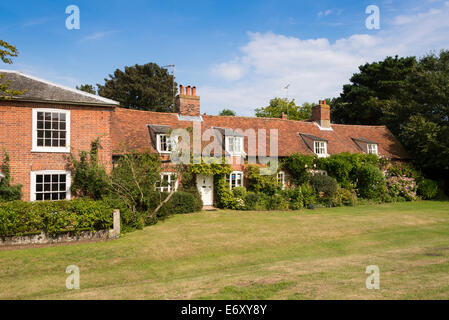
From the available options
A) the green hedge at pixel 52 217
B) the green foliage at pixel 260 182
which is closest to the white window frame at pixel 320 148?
the green foliage at pixel 260 182

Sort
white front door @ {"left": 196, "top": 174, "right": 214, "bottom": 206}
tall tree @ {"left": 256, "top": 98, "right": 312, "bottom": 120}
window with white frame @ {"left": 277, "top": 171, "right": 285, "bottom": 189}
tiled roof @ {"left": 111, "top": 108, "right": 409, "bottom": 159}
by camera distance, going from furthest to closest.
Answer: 1. tall tree @ {"left": 256, "top": 98, "right": 312, "bottom": 120}
2. window with white frame @ {"left": 277, "top": 171, "right": 285, "bottom": 189}
3. white front door @ {"left": 196, "top": 174, "right": 214, "bottom": 206}
4. tiled roof @ {"left": 111, "top": 108, "right": 409, "bottom": 159}

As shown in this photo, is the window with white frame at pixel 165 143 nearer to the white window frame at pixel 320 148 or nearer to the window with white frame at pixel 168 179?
the window with white frame at pixel 168 179

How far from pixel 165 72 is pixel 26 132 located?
3889 centimetres

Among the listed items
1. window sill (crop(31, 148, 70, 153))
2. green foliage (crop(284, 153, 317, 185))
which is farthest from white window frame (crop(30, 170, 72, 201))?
green foliage (crop(284, 153, 317, 185))

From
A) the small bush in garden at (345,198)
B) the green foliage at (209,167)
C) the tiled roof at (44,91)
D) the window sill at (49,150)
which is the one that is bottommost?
the small bush in garden at (345,198)

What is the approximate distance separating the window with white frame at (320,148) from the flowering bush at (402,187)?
18.7 ft

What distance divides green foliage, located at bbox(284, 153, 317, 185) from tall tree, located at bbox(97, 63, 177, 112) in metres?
30.2

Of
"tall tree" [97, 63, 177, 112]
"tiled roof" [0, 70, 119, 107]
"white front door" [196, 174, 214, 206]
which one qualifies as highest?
"tall tree" [97, 63, 177, 112]

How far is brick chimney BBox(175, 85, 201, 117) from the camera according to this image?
23.3 m

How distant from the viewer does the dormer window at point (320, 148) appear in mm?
25000

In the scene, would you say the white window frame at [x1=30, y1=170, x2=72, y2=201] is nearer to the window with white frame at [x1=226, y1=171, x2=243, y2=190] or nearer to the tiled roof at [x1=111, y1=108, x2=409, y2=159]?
the tiled roof at [x1=111, y1=108, x2=409, y2=159]

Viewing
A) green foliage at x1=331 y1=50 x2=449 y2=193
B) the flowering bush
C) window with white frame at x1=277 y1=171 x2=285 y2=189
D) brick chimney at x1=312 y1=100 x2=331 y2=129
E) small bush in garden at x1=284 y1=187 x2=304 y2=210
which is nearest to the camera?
small bush in garden at x1=284 y1=187 x2=304 y2=210

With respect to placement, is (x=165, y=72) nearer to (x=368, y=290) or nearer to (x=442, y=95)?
(x=442, y=95)

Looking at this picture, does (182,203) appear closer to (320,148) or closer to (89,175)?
(89,175)
